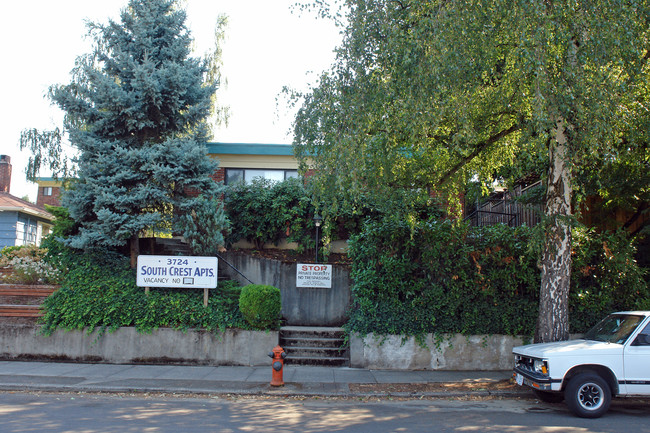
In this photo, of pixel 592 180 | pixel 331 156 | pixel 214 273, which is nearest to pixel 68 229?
pixel 214 273

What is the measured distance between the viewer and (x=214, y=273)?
11977 mm

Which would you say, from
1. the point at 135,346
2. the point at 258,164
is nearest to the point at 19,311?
the point at 135,346

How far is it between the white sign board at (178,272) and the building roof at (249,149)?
19.7ft

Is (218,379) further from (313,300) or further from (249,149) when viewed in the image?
(249,149)

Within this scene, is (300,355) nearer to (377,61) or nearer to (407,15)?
(377,61)

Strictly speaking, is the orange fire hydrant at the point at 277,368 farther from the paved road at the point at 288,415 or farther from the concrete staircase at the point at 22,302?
the concrete staircase at the point at 22,302

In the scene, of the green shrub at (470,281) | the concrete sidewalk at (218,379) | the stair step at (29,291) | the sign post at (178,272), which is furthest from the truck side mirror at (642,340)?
the stair step at (29,291)

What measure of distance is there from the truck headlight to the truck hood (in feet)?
0.32

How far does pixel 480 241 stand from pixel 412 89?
460 cm

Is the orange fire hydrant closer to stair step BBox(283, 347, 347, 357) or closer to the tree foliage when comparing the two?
stair step BBox(283, 347, 347, 357)

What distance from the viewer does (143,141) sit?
13.7 meters

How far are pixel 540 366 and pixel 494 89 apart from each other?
18.7 ft

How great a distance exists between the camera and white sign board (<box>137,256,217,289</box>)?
11.9 meters

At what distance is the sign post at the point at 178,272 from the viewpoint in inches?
468
